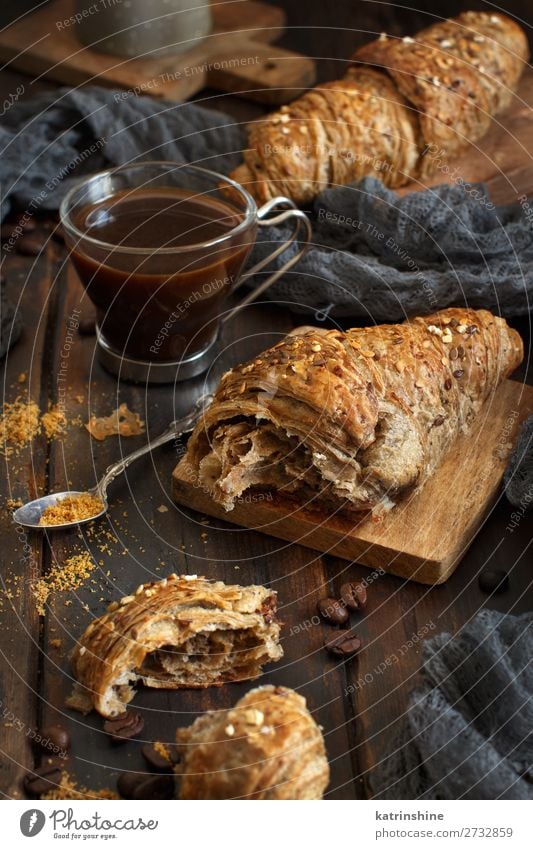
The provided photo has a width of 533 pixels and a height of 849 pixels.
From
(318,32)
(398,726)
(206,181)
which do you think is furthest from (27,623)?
(318,32)

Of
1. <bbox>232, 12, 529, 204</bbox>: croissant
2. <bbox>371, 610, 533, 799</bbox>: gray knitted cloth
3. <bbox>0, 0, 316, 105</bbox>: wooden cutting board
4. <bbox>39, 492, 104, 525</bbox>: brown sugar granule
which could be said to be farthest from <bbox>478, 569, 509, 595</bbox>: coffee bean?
<bbox>0, 0, 316, 105</bbox>: wooden cutting board

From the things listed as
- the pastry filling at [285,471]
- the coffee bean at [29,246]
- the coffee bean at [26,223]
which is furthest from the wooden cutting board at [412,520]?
the coffee bean at [26,223]

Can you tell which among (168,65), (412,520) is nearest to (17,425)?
(412,520)

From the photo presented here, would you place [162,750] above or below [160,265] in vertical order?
below

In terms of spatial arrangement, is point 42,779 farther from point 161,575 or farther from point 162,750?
point 161,575

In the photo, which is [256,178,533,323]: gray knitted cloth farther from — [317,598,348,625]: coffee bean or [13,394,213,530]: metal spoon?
[317,598,348,625]: coffee bean
